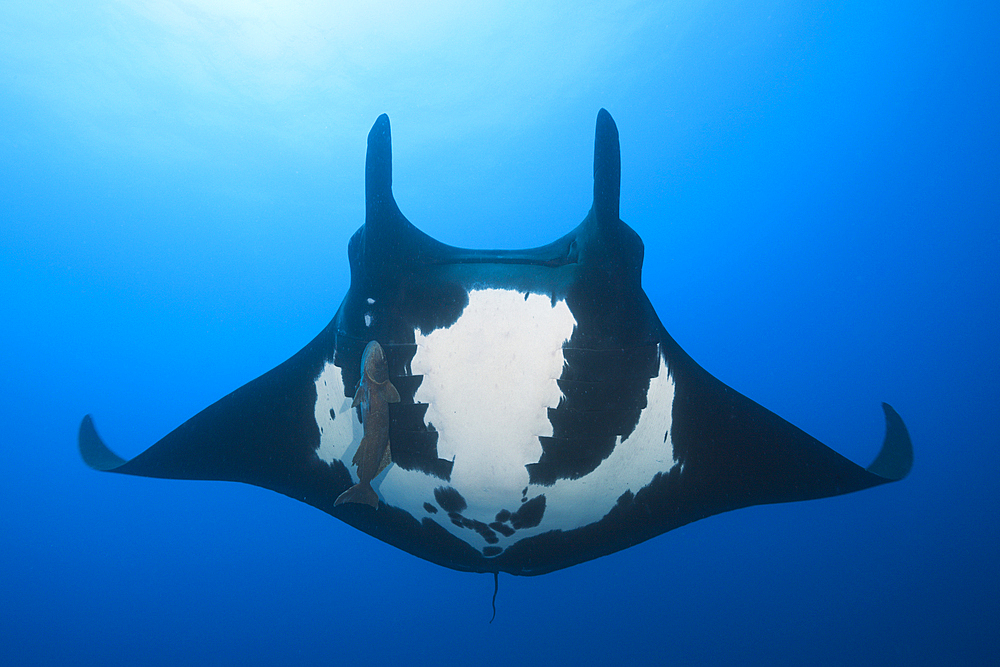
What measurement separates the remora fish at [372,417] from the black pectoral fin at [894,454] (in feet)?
6.49

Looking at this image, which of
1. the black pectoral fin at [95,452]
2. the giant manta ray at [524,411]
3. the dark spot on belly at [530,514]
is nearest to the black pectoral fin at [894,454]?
the giant manta ray at [524,411]

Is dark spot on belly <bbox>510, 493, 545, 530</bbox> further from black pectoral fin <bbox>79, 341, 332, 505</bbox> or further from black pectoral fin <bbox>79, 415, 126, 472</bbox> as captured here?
black pectoral fin <bbox>79, 415, 126, 472</bbox>

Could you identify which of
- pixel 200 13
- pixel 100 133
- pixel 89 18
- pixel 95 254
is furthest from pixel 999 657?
pixel 95 254

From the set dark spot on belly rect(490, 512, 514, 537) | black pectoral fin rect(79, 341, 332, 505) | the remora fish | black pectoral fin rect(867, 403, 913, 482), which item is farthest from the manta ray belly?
black pectoral fin rect(867, 403, 913, 482)

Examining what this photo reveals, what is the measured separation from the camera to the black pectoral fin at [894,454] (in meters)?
1.81

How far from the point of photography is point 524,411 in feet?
4.66

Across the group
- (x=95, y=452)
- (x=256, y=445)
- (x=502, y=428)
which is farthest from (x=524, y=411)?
(x=95, y=452)

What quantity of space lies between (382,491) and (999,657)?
16044mm

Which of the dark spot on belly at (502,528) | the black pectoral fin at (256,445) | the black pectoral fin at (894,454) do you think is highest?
the black pectoral fin at (894,454)

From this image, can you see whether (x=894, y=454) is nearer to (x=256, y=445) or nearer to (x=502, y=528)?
(x=502, y=528)

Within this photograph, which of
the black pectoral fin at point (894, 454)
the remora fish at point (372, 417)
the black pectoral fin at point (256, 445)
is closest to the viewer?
the remora fish at point (372, 417)

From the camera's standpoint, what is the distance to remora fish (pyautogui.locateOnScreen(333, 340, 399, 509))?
52.0 inches

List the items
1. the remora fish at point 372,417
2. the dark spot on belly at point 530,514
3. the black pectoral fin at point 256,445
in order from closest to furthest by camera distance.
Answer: the remora fish at point 372,417 < the dark spot on belly at point 530,514 < the black pectoral fin at point 256,445

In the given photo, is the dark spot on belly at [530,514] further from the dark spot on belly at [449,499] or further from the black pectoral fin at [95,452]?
the black pectoral fin at [95,452]
